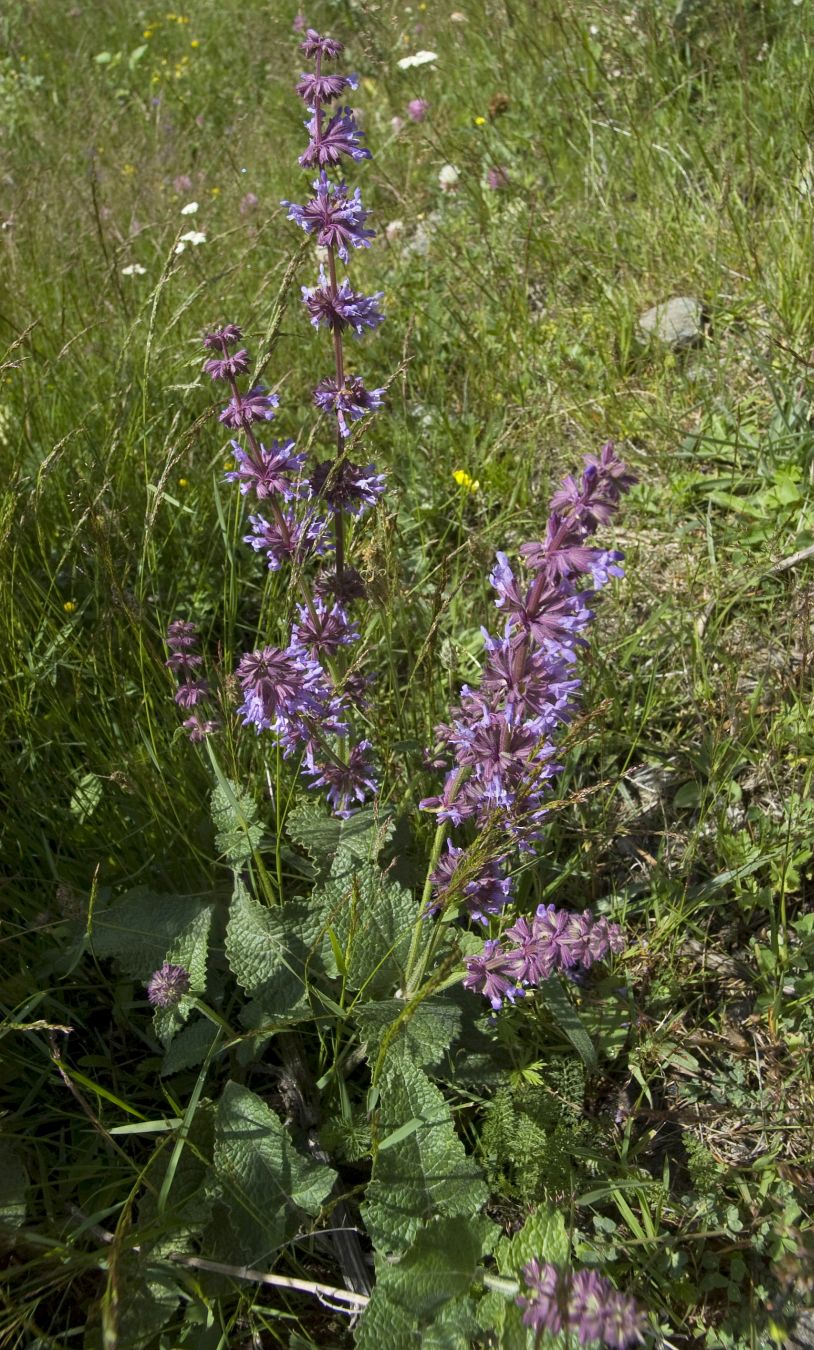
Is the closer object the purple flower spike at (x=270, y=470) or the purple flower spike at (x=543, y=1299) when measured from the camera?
the purple flower spike at (x=543, y=1299)

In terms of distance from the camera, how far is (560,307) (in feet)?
11.7

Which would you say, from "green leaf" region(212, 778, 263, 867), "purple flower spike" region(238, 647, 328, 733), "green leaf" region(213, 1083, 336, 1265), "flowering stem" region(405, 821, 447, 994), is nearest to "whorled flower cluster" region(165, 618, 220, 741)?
"green leaf" region(212, 778, 263, 867)

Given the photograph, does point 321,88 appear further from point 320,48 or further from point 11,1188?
point 11,1188

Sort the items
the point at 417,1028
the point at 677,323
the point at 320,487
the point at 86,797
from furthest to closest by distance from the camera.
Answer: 1. the point at 677,323
2. the point at 86,797
3. the point at 320,487
4. the point at 417,1028

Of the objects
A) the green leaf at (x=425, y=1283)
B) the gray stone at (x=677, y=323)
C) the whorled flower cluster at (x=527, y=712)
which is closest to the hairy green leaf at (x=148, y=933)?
the whorled flower cluster at (x=527, y=712)

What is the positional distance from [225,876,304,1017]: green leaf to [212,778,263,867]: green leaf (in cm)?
11

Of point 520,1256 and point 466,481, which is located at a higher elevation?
point 466,481

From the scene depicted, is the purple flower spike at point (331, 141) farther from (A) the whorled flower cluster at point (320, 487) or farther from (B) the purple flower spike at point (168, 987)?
(B) the purple flower spike at point (168, 987)

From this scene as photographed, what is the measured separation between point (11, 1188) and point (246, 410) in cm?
148

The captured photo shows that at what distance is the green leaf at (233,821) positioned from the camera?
1.88m

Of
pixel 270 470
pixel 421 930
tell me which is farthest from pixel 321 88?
pixel 421 930

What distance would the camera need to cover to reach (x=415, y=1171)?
62.3 inches

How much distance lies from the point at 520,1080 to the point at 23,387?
98.3 inches

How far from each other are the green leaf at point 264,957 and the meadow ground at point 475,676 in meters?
0.11
